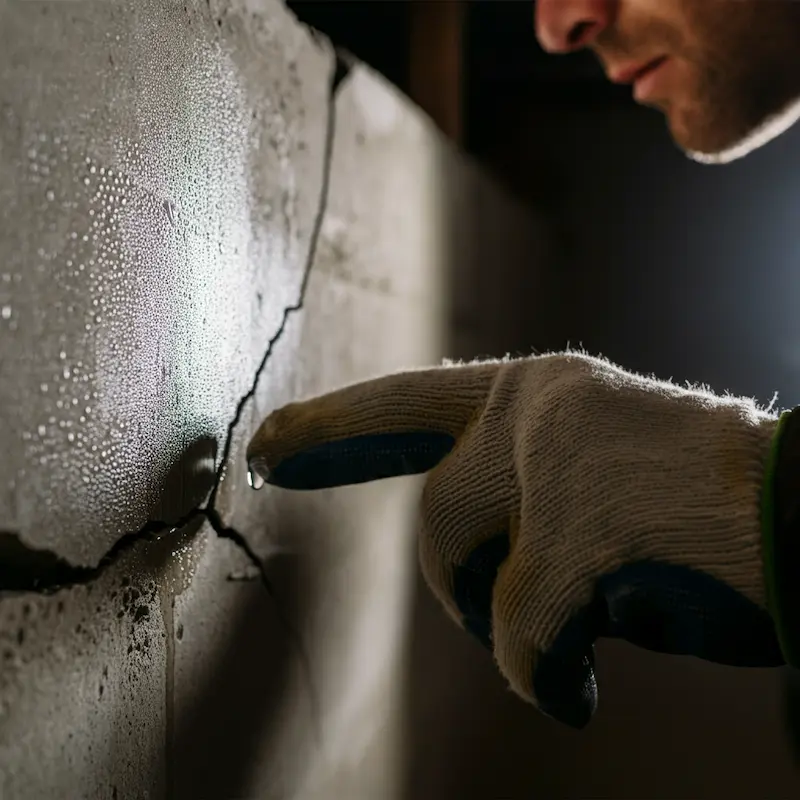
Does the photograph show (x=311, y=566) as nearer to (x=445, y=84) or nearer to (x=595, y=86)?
(x=445, y=84)

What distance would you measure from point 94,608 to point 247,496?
0.32 m

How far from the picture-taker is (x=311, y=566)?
113 cm

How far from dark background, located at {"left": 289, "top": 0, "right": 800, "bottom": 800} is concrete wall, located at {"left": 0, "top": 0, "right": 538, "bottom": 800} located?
217 millimetres

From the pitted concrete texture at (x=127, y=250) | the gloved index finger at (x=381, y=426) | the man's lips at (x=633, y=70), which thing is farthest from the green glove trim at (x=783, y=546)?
the man's lips at (x=633, y=70)

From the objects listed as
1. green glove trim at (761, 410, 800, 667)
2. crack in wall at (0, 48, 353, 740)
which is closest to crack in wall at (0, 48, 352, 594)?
crack in wall at (0, 48, 353, 740)

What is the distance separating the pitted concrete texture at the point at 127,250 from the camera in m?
0.50

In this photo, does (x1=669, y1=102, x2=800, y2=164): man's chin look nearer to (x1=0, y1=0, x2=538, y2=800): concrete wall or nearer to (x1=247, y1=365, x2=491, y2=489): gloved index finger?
(x1=0, y1=0, x2=538, y2=800): concrete wall

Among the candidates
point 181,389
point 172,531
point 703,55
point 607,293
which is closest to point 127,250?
point 181,389

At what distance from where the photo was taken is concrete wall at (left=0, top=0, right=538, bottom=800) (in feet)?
1.70

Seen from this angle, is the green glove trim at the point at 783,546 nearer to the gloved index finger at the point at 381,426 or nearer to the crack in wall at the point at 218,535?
the gloved index finger at the point at 381,426

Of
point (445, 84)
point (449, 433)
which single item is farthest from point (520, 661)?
point (445, 84)

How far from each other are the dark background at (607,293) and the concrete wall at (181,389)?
0.71ft

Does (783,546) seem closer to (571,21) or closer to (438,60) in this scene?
(571,21)

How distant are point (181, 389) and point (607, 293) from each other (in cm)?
176
